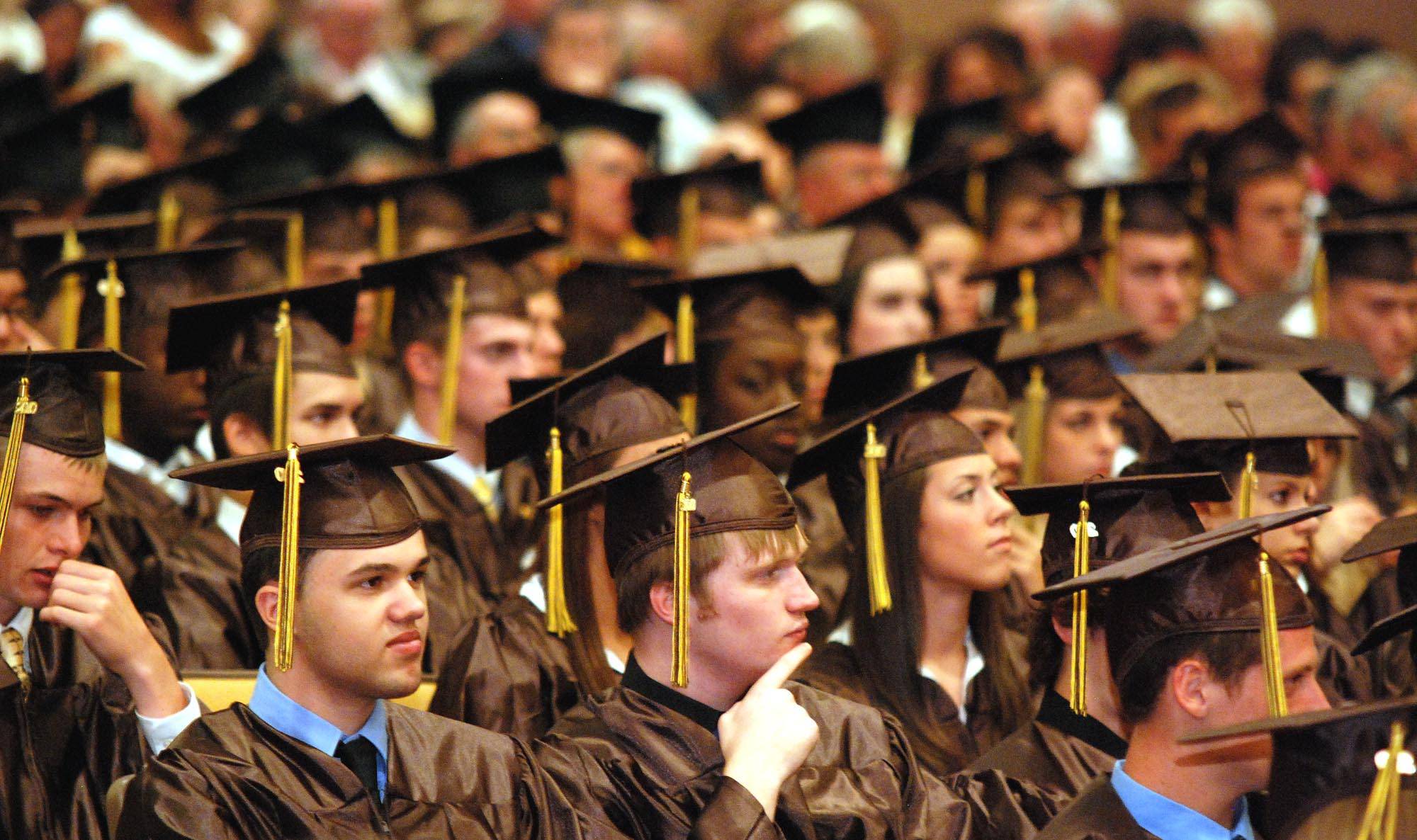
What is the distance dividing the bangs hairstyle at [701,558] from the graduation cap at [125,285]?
1.87m

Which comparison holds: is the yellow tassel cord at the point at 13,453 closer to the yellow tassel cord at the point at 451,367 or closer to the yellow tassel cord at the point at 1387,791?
the yellow tassel cord at the point at 451,367

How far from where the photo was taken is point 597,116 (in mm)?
6727

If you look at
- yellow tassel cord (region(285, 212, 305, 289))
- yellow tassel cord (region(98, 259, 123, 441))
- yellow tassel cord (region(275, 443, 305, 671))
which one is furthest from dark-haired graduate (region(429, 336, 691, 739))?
yellow tassel cord (region(285, 212, 305, 289))

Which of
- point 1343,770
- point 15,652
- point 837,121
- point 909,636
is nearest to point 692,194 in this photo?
point 837,121

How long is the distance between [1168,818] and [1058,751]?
52cm

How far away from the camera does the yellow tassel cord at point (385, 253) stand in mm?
5434

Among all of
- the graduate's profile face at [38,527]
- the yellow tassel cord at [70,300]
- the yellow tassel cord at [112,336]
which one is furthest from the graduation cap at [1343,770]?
the yellow tassel cord at [70,300]

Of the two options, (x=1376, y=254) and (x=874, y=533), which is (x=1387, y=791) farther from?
(x=1376, y=254)

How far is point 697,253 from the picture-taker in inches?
233

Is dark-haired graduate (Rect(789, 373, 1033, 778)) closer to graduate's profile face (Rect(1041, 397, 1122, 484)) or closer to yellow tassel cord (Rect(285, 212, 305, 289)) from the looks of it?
graduate's profile face (Rect(1041, 397, 1122, 484))

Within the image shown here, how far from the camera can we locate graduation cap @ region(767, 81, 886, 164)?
688cm

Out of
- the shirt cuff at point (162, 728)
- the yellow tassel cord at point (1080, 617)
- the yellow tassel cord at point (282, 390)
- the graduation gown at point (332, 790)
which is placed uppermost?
the yellow tassel cord at point (282, 390)

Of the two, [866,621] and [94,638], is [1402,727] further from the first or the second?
[94,638]

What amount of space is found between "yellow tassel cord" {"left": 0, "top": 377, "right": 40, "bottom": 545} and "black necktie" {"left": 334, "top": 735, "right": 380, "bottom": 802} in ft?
2.70
